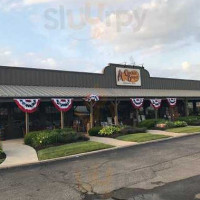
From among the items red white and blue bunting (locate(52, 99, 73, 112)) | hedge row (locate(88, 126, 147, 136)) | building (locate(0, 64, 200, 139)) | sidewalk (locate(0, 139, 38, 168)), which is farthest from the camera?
building (locate(0, 64, 200, 139))

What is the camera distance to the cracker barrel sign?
108 feet

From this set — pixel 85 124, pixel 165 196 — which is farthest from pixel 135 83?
pixel 165 196

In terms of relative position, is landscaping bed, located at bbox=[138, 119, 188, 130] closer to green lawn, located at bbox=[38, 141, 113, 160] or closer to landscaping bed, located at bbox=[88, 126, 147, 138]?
landscaping bed, located at bbox=[88, 126, 147, 138]

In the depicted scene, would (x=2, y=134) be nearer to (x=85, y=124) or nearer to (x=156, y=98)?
(x=85, y=124)

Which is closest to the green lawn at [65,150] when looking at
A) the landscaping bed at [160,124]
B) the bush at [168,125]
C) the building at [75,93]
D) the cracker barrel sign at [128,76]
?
the building at [75,93]

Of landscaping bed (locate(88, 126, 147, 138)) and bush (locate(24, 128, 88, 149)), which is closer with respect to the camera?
bush (locate(24, 128, 88, 149))

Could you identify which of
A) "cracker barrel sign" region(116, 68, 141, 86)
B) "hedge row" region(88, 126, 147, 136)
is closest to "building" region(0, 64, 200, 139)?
"cracker barrel sign" region(116, 68, 141, 86)

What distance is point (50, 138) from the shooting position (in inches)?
696

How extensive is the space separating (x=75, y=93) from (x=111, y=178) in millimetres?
16229

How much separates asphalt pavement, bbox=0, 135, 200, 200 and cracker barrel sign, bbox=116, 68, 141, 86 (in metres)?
18.8

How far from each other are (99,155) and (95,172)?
380 centimetres

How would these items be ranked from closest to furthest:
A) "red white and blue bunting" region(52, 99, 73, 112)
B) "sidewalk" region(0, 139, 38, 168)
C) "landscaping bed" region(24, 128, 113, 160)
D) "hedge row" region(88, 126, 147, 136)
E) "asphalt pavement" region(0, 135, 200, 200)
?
"asphalt pavement" region(0, 135, 200, 200) < "sidewalk" region(0, 139, 38, 168) < "landscaping bed" region(24, 128, 113, 160) < "hedge row" region(88, 126, 147, 136) < "red white and blue bunting" region(52, 99, 73, 112)

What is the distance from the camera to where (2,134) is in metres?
22.3

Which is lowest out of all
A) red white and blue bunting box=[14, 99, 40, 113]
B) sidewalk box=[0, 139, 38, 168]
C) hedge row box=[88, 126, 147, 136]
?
sidewalk box=[0, 139, 38, 168]
